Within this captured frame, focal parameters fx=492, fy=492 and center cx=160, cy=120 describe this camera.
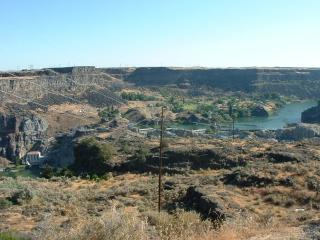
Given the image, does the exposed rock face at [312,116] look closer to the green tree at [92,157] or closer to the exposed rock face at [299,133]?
the exposed rock face at [299,133]

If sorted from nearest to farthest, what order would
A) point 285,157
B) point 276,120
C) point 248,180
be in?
point 248,180
point 285,157
point 276,120

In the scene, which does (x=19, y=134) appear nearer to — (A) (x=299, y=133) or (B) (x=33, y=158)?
(B) (x=33, y=158)

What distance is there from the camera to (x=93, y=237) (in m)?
8.50

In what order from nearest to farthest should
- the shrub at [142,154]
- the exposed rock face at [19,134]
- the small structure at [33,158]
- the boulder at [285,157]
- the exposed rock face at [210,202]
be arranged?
the exposed rock face at [210,202]
the boulder at [285,157]
the shrub at [142,154]
the small structure at [33,158]
the exposed rock face at [19,134]

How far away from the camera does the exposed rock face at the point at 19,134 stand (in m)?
58.5

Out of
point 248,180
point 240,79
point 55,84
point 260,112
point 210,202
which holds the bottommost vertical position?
point 260,112

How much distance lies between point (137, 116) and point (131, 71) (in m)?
62.4

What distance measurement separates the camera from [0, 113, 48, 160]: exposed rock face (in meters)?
58.5

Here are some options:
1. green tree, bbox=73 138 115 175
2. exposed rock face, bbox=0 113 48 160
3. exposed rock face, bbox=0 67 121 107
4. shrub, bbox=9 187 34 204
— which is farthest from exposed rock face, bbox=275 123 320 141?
shrub, bbox=9 187 34 204

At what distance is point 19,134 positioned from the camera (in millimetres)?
60250

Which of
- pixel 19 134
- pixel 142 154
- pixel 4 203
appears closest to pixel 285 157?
pixel 142 154

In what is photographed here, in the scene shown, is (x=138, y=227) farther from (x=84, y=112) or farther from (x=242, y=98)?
(x=242, y=98)

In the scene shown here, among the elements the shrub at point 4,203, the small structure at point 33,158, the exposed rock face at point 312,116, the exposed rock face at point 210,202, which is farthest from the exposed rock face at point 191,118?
the shrub at point 4,203

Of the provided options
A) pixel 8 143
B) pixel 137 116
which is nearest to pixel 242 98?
pixel 137 116
